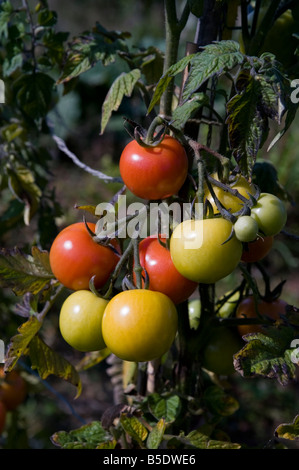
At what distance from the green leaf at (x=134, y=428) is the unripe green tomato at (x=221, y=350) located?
5.9 inches

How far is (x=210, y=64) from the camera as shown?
0.57 meters

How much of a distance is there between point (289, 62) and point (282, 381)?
543mm

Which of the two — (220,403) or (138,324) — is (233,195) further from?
(220,403)

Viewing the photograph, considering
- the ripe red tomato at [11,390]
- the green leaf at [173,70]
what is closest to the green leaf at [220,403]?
the green leaf at [173,70]

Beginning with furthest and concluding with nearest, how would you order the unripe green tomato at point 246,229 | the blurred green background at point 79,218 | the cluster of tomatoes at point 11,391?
the blurred green background at point 79,218 → the cluster of tomatoes at point 11,391 → the unripe green tomato at point 246,229

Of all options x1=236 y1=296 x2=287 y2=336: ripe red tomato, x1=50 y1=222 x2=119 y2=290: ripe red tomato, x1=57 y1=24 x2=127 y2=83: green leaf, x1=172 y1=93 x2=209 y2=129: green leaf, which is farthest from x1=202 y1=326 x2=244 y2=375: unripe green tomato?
x1=57 y1=24 x2=127 y2=83: green leaf

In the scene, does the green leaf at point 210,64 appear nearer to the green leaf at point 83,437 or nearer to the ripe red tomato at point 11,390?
the green leaf at point 83,437

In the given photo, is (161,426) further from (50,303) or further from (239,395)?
(239,395)

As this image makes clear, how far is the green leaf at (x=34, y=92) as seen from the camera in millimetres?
983

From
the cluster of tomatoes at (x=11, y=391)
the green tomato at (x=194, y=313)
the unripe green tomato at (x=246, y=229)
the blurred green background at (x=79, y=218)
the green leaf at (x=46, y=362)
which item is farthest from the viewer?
the blurred green background at (x=79, y=218)

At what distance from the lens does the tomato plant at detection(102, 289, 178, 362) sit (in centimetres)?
58

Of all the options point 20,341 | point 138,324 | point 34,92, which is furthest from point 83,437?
point 34,92

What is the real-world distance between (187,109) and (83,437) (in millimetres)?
566

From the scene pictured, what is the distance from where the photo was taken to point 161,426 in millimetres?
703
